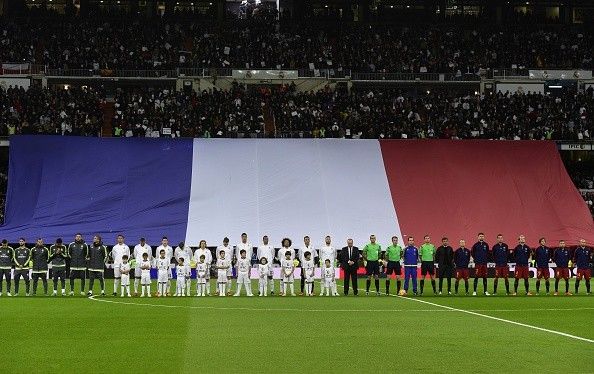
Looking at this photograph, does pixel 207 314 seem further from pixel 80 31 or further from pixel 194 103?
pixel 80 31

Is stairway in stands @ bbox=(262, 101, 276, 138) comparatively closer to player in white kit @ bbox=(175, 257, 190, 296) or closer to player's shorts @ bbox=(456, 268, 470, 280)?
player in white kit @ bbox=(175, 257, 190, 296)

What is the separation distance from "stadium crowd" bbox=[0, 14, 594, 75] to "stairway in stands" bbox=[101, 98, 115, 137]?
160 inches

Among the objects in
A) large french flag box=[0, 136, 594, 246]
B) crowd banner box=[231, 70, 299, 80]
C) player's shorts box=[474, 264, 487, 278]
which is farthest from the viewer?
crowd banner box=[231, 70, 299, 80]

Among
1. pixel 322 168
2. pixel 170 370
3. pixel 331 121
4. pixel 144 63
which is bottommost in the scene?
pixel 170 370

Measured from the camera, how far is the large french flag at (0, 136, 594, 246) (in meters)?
44.9

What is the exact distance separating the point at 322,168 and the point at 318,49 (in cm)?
1847

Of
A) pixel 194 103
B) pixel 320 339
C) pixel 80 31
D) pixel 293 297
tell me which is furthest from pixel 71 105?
pixel 320 339

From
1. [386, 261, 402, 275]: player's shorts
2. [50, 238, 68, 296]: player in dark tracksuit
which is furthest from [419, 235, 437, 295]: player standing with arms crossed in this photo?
[50, 238, 68, 296]: player in dark tracksuit

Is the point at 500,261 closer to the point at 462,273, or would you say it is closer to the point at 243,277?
the point at 462,273

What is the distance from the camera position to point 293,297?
1314 inches

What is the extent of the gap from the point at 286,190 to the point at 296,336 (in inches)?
1062

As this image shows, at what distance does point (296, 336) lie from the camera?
20.2 m

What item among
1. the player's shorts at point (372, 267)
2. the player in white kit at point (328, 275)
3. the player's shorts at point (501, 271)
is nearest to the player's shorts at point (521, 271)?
the player's shorts at point (501, 271)

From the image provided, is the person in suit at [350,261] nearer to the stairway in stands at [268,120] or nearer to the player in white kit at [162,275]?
the player in white kit at [162,275]
